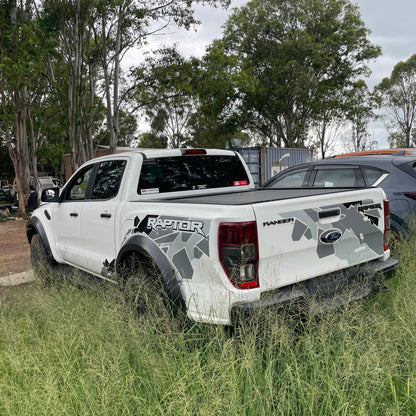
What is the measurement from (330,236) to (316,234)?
0.17m

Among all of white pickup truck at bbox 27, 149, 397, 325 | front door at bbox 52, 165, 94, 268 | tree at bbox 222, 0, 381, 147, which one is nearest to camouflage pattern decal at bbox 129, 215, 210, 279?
white pickup truck at bbox 27, 149, 397, 325

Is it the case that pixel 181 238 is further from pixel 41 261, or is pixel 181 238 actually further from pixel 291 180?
pixel 291 180

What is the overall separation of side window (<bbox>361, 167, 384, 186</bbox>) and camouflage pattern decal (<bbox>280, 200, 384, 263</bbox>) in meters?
1.91

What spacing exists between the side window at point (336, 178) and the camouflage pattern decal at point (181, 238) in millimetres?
3191

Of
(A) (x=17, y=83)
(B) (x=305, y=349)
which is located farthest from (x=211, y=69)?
(B) (x=305, y=349)

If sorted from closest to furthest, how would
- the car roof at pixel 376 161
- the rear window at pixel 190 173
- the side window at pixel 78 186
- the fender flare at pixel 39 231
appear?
the rear window at pixel 190 173 → the side window at pixel 78 186 → the car roof at pixel 376 161 → the fender flare at pixel 39 231

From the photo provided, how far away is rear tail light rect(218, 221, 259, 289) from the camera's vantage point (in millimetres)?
2723

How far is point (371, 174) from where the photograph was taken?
5535 mm

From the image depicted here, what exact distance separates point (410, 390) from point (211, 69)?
15.0 m

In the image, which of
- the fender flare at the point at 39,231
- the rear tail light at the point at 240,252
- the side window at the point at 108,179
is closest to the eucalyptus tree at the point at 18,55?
the fender flare at the point at 39,231

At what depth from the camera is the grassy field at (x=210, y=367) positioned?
234cm

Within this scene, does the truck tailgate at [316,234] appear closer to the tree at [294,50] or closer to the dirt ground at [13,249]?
the dirt ground at [13,249]

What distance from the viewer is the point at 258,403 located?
2324mm

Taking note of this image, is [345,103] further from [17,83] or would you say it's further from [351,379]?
[351,379]
